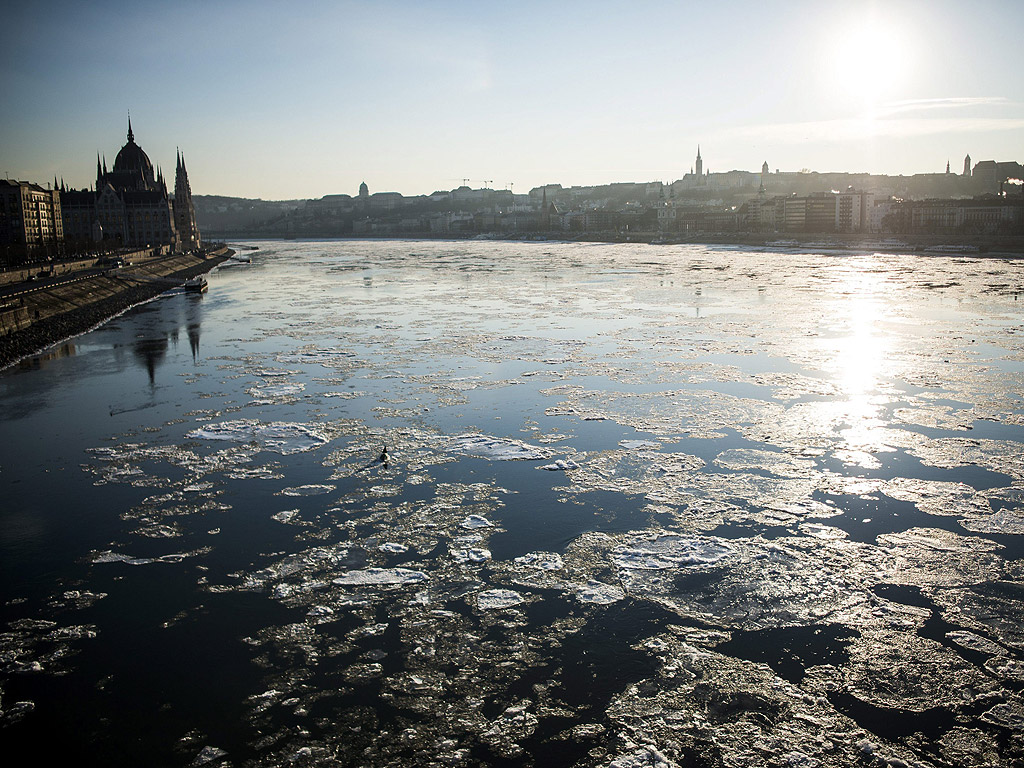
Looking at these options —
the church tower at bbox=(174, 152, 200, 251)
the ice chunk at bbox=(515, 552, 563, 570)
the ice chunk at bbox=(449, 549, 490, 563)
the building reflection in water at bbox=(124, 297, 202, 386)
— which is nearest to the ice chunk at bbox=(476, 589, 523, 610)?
the ice chunk at bbox=(515, 552, 563, 570)

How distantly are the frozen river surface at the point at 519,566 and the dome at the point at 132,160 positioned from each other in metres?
103

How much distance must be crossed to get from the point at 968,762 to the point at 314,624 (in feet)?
15.3

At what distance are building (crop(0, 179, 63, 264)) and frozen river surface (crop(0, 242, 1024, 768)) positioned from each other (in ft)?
208

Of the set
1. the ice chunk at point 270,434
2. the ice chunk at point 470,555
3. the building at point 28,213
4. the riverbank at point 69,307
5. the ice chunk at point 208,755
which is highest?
the building at point 28,213

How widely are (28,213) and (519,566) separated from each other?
9974 cm

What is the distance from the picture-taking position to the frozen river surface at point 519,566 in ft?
16.2

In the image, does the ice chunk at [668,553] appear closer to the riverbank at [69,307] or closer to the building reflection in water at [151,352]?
the building reflection in water at [151,352]

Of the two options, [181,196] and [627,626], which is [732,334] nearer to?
[627,626]

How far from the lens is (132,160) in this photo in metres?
105

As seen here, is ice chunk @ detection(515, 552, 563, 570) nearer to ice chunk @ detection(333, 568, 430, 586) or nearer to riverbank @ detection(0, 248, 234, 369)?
ice chunk @ detection(333, 568, 430, 586)

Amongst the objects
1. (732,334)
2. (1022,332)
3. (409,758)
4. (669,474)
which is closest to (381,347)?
(732,334)

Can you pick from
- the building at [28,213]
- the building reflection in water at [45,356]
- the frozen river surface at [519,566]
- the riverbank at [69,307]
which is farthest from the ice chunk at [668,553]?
the building at [28,213]

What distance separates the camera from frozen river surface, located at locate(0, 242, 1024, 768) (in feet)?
16.2

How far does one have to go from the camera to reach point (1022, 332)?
21.1 m
